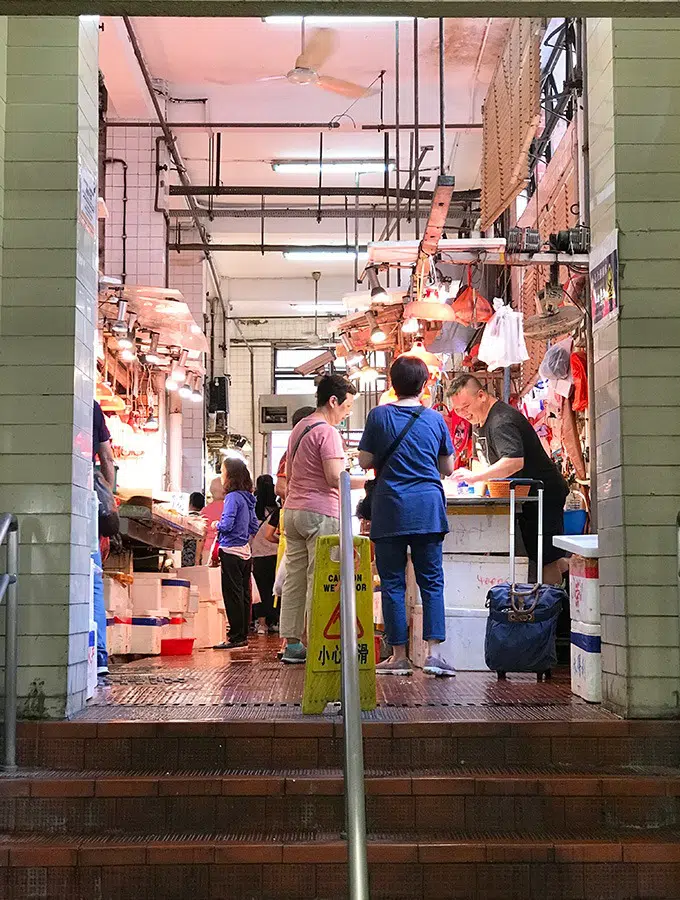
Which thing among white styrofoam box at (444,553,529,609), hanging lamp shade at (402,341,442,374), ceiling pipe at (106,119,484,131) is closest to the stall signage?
white styrofoam box at (444,553,529,609)

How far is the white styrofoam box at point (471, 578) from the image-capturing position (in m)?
6.77

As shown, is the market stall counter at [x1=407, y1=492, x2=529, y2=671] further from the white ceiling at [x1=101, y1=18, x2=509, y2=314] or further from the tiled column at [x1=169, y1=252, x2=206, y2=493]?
the tiled column at [x1=169, y1=252, x2=206, y2=493]

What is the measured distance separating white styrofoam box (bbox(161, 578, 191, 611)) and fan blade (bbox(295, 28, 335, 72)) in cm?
441

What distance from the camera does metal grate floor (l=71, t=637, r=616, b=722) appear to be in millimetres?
4711

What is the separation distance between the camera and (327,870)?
12.5 feet

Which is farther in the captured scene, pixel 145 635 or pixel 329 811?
pixel 145 635

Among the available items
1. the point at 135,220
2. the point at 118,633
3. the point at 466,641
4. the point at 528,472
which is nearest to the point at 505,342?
the point at 528,472

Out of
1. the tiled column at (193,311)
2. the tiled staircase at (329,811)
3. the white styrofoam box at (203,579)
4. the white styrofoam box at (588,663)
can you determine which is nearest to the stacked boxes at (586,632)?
the white styrofoam box at (588,663)

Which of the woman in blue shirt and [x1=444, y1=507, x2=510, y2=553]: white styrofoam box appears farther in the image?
[x1=444, y1=507, x2=510, y2=553]: white styrofoam box

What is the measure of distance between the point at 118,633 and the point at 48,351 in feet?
12.4

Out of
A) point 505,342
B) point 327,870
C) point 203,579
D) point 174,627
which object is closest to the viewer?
point 327,870

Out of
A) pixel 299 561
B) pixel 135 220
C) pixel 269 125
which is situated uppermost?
pixel 269 125

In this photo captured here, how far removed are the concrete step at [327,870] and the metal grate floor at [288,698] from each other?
0.76 meters

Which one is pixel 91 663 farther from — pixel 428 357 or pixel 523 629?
pixel 428 357
